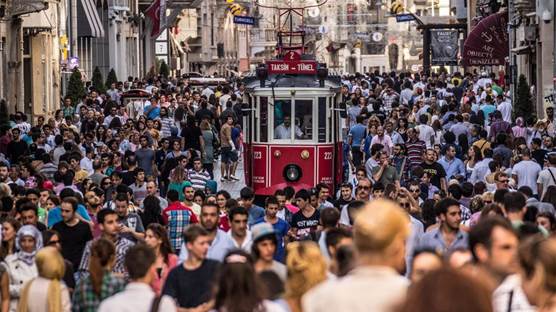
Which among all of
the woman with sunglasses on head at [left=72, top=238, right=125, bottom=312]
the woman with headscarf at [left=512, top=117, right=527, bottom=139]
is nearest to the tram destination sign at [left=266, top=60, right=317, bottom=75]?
the woman with headscarf at [left=512, top=117, right=527, bottom=139]

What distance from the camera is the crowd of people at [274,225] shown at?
7.63 meters

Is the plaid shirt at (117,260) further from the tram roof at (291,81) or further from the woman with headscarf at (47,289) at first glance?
the tram roof at (291,81)

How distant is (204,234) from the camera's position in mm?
11719

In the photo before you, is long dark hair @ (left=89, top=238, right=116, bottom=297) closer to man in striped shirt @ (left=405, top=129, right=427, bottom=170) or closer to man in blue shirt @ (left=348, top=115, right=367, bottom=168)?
man in striped shirt @ (left=405, top=129, right=427, bottom=170)

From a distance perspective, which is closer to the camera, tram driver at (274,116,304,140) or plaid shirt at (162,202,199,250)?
plaid shirt at (162,202,199,250)

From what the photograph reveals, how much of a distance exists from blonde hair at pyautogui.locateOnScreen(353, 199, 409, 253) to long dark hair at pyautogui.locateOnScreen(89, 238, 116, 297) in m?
4.20

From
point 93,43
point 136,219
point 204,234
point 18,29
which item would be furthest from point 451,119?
point 93,43

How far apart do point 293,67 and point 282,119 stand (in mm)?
929

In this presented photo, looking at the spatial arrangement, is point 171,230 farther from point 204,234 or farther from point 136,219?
point 204,234

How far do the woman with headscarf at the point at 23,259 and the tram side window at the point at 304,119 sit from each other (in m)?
13.2

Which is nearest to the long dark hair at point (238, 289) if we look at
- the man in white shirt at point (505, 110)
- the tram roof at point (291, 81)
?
the tram roof at point (291, 81)

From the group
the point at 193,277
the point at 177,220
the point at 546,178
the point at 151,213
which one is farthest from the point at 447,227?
the point at 546,178

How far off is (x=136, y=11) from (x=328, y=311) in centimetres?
7403

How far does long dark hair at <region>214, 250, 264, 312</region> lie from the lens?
28.8ft
